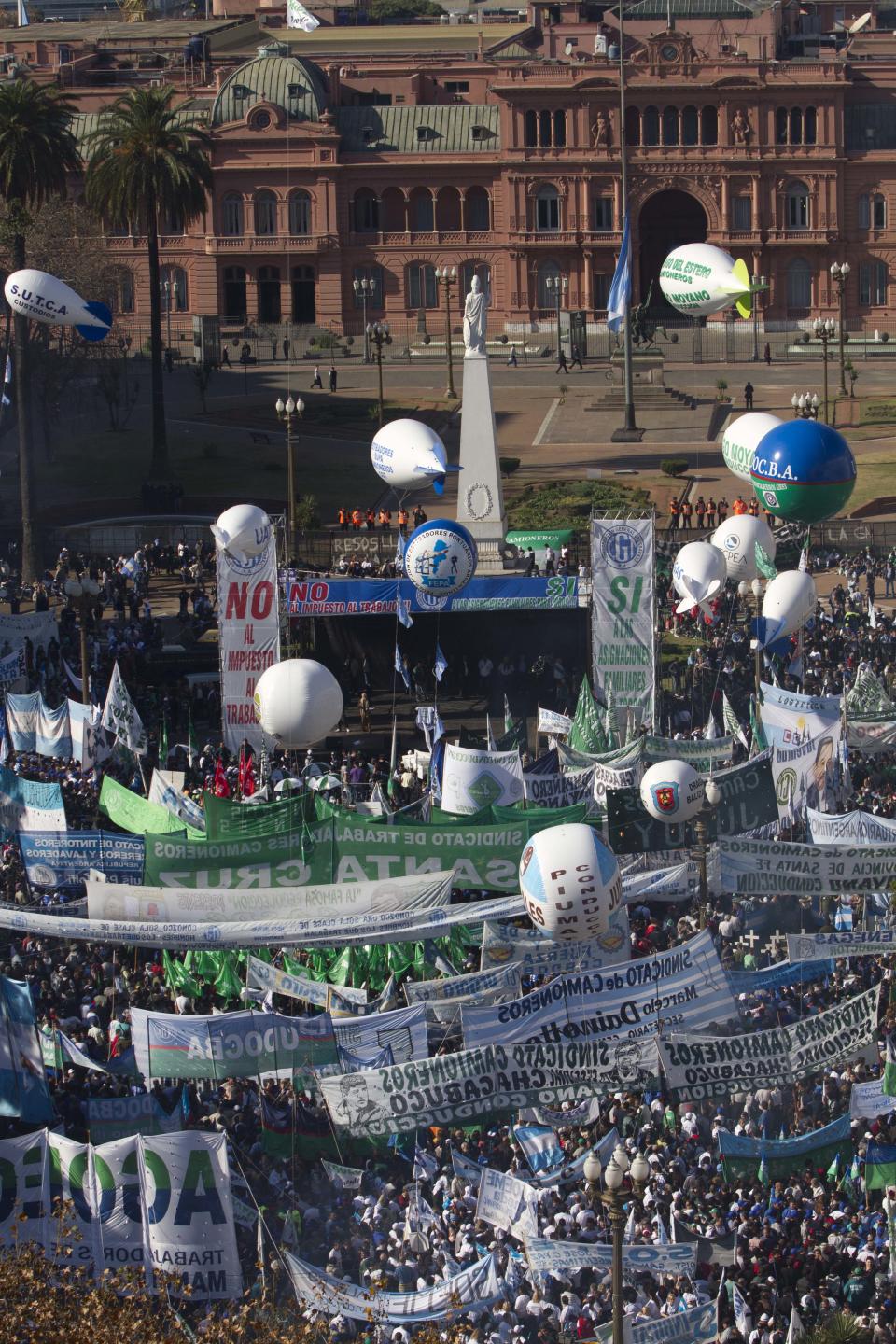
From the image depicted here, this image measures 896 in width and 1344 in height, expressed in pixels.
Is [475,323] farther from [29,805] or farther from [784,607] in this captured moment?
[29,805]

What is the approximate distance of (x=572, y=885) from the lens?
2945cm

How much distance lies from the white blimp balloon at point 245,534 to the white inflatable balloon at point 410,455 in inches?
182

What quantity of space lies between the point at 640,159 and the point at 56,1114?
3178 inches

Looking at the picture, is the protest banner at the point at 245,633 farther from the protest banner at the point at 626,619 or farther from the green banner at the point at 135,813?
the green banner at the point at 135,813

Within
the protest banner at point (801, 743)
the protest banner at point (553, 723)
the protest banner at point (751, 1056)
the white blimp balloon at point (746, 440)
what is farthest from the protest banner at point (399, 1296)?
the white blimp balloon at point (746, 440)

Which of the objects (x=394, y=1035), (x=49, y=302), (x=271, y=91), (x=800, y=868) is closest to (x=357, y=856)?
(x=394, y=1035)

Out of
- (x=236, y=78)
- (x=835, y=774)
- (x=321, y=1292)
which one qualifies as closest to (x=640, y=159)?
(x=236, y=78)

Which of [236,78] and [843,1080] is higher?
[236,78]

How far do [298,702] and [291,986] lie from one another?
442 inches

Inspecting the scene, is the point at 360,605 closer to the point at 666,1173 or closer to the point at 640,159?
the point at 666,1173

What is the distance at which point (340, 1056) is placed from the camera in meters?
27.4

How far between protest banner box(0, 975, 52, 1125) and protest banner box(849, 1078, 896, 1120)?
8.65 metres

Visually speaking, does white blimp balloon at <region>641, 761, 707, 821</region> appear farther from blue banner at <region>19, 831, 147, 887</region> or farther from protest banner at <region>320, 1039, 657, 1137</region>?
protest banner at <region>320, 1039, 657, 1137</region>

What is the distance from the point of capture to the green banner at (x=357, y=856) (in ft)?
105
